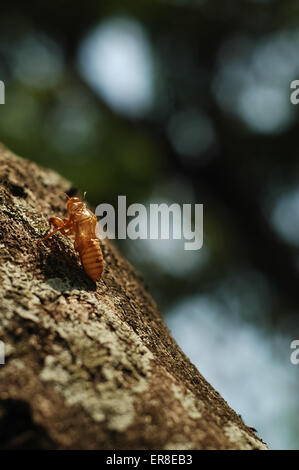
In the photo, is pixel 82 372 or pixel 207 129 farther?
pixel 207 129

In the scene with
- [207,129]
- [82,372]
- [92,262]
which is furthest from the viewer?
[207,129]

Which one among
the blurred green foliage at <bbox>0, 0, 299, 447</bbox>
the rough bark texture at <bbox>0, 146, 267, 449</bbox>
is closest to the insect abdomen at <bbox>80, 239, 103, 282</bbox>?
the rough bark texture at <bbox>0, 146, 267, 449</bbox>

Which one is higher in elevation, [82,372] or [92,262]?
[92,262]

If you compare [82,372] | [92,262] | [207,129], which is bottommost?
[82,372]

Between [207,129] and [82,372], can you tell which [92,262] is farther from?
[207,129]

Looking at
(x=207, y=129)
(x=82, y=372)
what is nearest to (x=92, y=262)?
(x=82, y=372)

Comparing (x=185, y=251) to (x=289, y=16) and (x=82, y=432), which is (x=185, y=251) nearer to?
(x=289, y=16)

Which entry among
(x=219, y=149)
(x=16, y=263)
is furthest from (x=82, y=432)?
(x=219, y=149)

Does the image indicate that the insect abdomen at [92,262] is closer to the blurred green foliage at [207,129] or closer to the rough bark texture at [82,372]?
the rough bark texture at [82,372]
